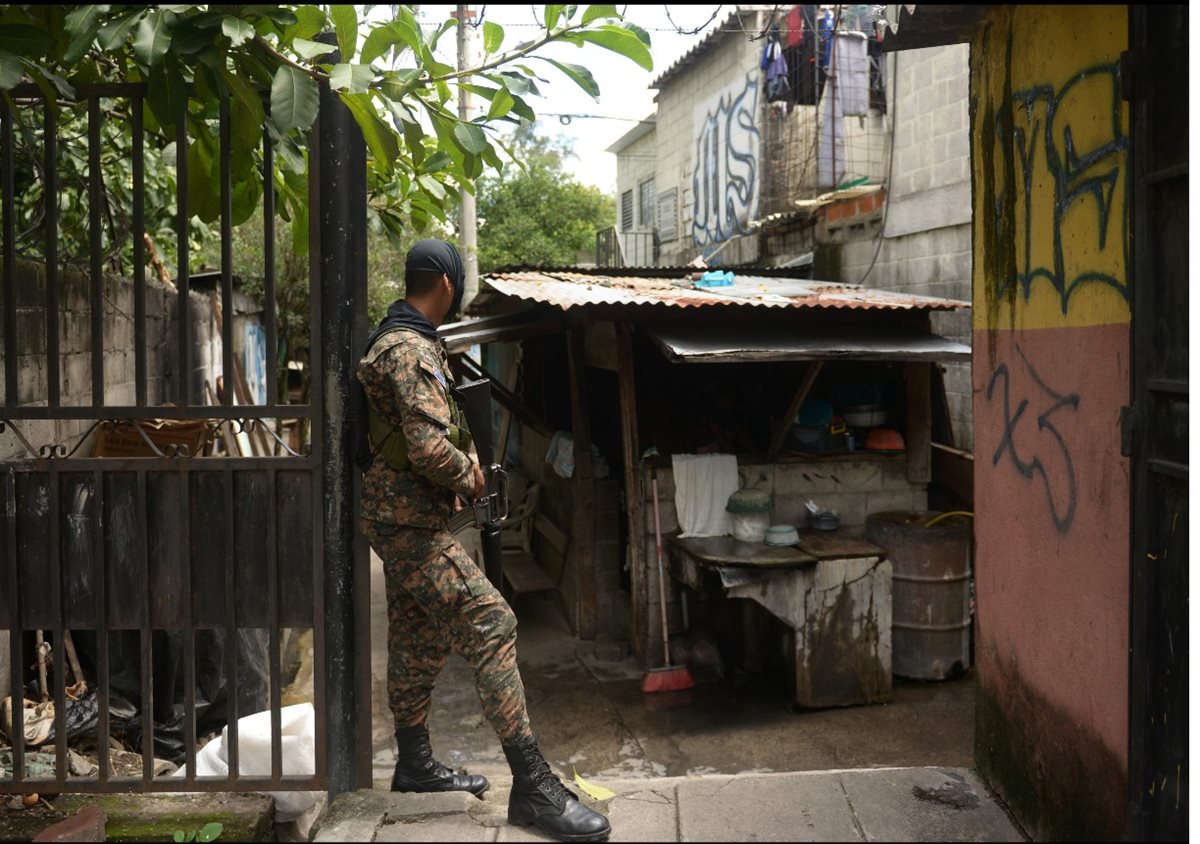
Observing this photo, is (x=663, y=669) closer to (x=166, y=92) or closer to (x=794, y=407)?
(x=794, y=407)

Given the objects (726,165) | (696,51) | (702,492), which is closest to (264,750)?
(702,492)

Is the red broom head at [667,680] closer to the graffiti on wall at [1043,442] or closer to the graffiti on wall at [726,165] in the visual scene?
the graffiti on wall at [1043,442]

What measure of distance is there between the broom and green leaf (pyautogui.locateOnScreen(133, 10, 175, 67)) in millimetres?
4888

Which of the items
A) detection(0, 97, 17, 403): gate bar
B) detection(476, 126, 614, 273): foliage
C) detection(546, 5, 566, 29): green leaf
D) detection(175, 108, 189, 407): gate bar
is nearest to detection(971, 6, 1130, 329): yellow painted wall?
detection(546, 5, 566, 29): green leaf

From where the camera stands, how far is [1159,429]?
256 cm

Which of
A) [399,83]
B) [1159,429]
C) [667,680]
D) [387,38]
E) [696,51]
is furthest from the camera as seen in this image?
[696,51]

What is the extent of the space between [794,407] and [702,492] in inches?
33.7

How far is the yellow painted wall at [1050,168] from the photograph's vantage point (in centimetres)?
278

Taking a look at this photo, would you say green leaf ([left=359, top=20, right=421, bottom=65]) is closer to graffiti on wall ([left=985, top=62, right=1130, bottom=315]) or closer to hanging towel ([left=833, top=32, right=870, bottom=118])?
graffiti on wall ([left=985, top=62, right=1130, bottom=315])

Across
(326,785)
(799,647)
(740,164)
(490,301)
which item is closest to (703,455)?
(799,647)

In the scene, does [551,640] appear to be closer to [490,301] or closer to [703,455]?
[703,455]

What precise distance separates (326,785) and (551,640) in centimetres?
474

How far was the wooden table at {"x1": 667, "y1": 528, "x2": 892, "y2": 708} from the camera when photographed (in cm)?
647

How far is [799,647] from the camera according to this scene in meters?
6.52
